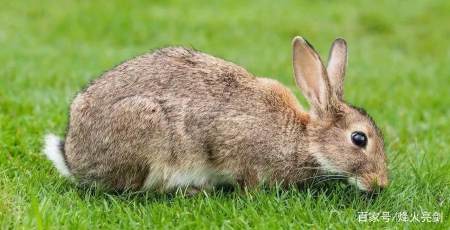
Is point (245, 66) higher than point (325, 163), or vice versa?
point (325, 163)

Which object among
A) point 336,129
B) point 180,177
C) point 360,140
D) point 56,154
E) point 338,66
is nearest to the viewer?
Answer: point 180,177

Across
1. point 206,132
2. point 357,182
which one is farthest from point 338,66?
point 206,132

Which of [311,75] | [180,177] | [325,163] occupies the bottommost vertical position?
[180,177]

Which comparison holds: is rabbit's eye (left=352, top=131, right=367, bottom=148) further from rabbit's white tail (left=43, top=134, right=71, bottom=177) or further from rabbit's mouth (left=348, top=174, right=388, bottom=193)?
rabbit's white tail (left=43, top=134, right=71, bottom=177)

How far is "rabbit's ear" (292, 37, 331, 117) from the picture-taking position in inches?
247

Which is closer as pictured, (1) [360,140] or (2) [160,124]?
(2) [160,124]

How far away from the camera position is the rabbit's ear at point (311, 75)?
247 inches

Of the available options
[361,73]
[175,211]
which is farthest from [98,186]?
[361,73]

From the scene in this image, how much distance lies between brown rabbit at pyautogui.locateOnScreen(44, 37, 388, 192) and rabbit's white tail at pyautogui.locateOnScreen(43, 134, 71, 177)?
0.01 m

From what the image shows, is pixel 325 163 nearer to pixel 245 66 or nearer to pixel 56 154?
pixel 56 154

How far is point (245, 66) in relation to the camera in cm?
1233

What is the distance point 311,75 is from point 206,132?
103 cm

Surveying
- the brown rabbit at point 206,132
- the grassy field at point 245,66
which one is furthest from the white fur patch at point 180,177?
the grassy field at point 245,66

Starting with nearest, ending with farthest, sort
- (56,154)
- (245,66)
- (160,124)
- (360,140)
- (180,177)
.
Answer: (160,124) < (180,177) < (360,140) < (56,154) < (245,66)
